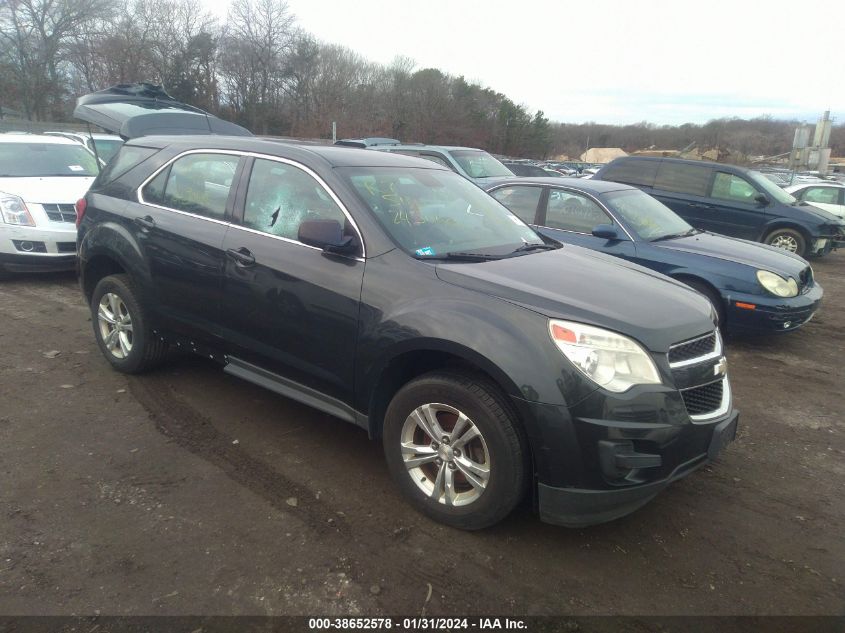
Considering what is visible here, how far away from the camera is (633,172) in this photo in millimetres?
11031

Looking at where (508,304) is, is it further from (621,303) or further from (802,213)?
(802,213)

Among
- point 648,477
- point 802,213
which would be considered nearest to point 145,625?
point 648,477

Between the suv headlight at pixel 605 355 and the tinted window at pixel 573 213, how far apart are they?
4020mm

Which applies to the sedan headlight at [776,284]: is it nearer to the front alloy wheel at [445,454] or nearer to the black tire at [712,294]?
the black tire at [712,294]

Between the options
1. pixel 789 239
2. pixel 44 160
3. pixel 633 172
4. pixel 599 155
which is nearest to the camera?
pixel 44 160

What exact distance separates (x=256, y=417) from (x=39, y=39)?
138 feet

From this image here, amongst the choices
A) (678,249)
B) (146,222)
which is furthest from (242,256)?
(678,249)

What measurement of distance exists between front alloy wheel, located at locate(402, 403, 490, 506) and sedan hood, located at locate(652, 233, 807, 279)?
13.8ft

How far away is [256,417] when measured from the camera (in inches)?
165

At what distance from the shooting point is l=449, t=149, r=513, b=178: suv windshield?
11.9m

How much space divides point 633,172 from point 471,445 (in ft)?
31.1

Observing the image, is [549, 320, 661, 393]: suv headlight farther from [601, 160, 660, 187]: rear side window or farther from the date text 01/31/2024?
[601, 160, 660, 187]: rear side window

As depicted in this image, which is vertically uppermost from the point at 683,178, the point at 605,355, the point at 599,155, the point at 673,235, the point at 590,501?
the point at 599,155

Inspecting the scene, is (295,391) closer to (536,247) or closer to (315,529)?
(315,529)
